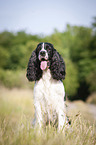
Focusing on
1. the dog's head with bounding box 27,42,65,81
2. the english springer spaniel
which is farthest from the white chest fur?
the dog's head with bounding box 27,42,65,81

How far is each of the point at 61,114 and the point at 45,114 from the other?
0.98 feet

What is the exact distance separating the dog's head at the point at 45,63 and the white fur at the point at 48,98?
0.14 metres

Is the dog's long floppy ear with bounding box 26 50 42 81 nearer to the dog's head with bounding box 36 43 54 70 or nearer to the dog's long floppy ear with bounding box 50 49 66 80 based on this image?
the dog's head with bounding box 36 43 54 70

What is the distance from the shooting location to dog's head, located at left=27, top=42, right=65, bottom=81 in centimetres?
313

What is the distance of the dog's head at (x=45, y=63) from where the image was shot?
10.3 feet

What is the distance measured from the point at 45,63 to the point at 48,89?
0.47 m

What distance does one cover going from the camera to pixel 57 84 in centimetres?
313

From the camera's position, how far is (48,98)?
3074 mm

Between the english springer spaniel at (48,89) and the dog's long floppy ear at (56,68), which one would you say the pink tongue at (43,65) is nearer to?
the english springer spaniel at (48,89)

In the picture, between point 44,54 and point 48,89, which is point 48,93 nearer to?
point 48,89

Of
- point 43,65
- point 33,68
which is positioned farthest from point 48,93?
point 33,68

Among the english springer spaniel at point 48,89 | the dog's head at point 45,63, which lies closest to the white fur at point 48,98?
the english springer spaniel at point 48,89

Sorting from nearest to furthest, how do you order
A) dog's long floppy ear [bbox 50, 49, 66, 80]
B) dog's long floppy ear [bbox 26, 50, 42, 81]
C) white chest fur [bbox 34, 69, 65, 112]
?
1. white chest fur [bbox 34, 69, 65, 112]
2. dog's long floppy ear [bbox 50, 49, 66, 80]
3. dog's long floppy ear [bbox 26, 50, 42, 81]

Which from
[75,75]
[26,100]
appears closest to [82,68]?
[75,75]
